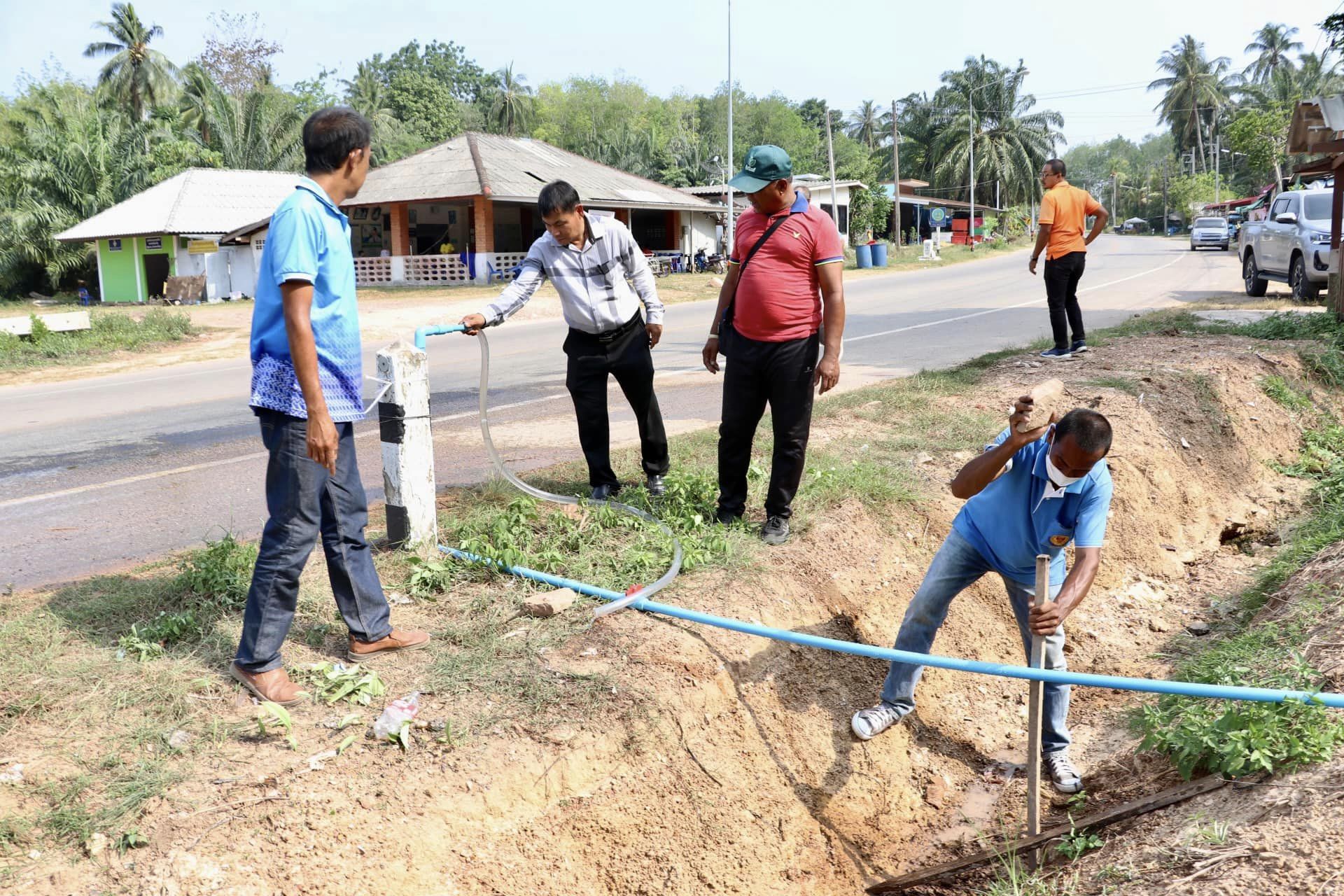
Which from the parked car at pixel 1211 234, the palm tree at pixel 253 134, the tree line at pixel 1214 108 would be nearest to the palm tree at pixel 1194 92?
the tree line at pixel 1214 108

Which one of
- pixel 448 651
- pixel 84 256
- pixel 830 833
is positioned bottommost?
pixel 830 833

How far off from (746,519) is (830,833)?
68.8 inches

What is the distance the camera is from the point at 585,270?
5160 millimetres

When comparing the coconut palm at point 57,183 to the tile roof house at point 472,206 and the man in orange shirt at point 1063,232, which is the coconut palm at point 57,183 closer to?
the tile roof house at point 472,206

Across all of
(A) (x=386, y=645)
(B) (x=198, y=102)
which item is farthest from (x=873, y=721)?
(B) (x=198, y=102)

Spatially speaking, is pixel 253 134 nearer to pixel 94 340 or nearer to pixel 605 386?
pixel 94 340

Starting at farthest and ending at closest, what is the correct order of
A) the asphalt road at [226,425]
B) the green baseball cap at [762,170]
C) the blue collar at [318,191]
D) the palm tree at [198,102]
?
the palm tree at [198,102] < the asphalt road at [226,425] < the green baseball cap at [762,170] < the blue collar at [318,191]

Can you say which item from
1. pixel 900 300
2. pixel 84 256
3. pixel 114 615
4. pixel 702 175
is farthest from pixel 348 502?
pixel 702 175

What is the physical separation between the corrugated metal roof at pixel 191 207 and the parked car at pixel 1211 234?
3772 cm

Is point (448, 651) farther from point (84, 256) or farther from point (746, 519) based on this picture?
point (84, 256)

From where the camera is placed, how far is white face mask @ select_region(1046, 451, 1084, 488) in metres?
3.38

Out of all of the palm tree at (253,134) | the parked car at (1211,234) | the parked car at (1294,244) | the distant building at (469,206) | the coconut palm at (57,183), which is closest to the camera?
the parked car at (1294,244)

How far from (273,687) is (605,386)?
2469 mm

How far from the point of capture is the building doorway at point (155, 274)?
29906 millimetres
